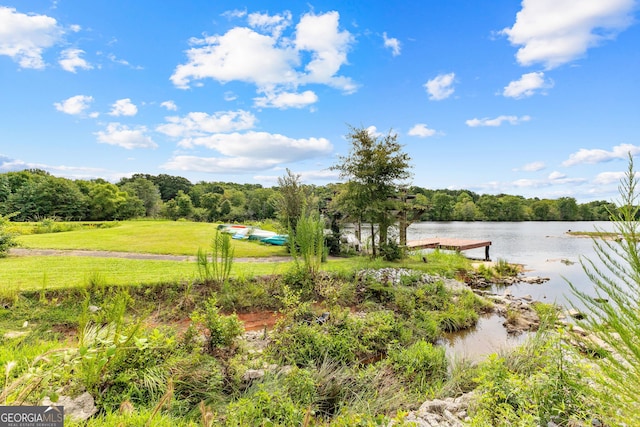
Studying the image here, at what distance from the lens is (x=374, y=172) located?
31.4ft

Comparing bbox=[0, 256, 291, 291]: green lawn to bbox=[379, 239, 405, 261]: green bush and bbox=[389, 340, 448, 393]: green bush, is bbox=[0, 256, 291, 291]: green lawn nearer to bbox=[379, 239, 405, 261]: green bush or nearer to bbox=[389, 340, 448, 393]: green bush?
bbox=[379, 239, 405, 261]: green bush

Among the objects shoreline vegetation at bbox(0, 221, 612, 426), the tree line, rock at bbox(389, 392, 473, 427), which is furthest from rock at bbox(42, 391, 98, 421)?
the tree line

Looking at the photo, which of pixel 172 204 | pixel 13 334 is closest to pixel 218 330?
pixel 13 334

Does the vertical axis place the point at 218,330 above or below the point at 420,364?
above

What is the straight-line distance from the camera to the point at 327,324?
505 centimetres

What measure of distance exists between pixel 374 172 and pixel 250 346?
6.76 m

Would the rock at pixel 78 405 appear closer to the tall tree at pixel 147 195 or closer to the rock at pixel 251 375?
the rock at pixel 251 375

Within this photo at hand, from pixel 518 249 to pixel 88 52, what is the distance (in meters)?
23.9

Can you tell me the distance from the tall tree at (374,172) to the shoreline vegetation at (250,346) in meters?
1.95

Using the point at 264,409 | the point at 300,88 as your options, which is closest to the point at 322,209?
the point at 300,88

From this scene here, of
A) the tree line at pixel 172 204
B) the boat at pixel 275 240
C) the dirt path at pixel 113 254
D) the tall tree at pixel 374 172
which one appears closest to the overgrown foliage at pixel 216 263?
the dirt path at pixel 113 254

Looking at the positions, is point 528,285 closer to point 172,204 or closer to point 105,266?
point 105,266

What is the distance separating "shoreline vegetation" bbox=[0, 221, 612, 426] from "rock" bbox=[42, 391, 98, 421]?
0.02 m

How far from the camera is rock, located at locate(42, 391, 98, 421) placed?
2213mm
